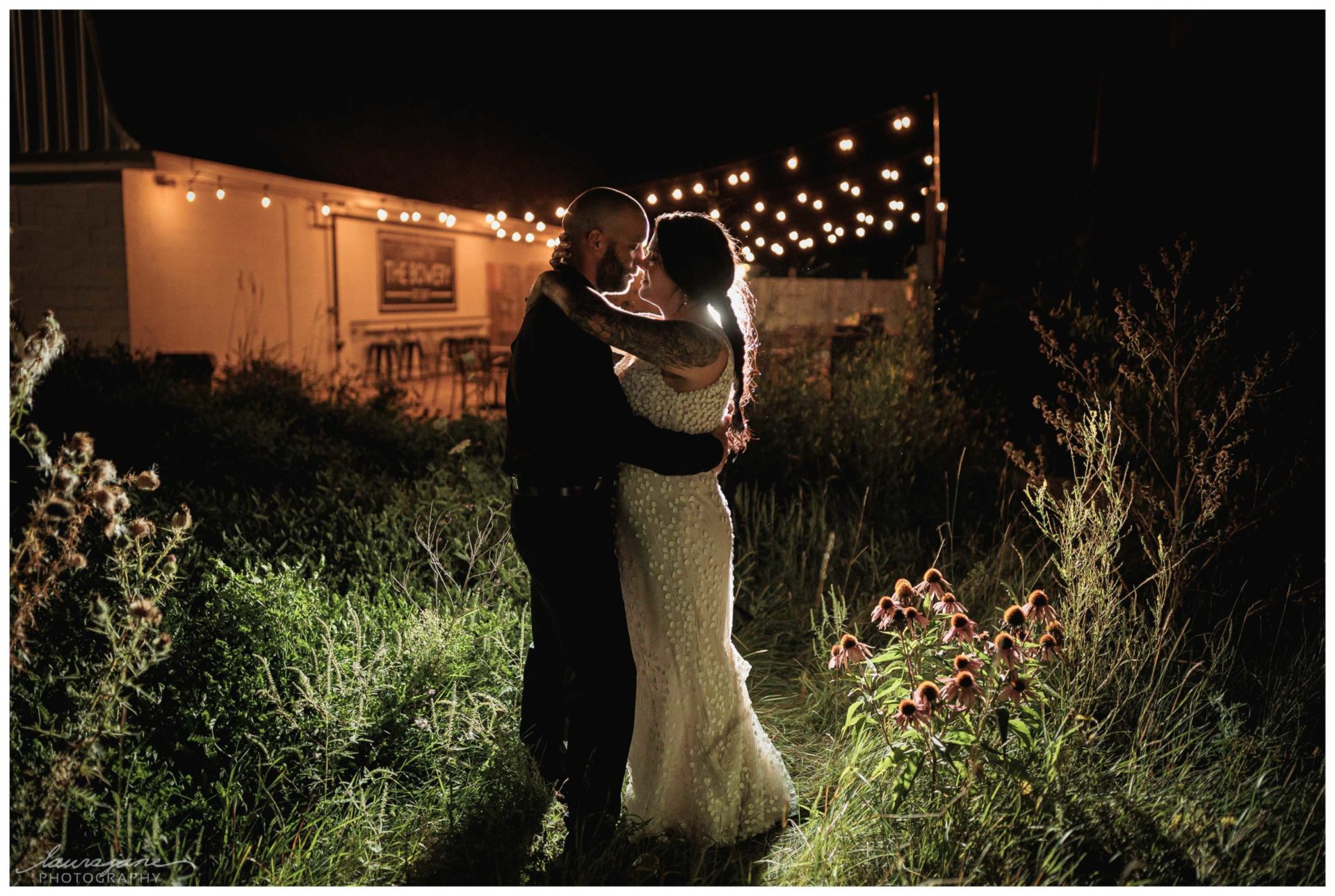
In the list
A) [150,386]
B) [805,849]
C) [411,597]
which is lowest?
[805,849]

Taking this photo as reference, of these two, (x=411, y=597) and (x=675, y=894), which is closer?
(x=675, y=894)

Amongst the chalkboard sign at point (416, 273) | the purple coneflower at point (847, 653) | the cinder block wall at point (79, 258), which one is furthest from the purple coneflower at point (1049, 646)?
the chalkboard sign at point (416, 273)

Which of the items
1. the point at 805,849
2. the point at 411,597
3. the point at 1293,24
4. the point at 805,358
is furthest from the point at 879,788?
the point at 1293,24

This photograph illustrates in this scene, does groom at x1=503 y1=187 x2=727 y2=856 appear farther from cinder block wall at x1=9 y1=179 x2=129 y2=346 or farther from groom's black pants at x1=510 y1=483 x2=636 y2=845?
cinder block wall at x1=9 y1=179 x2=129 y2=346

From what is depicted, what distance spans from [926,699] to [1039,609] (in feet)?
1.42

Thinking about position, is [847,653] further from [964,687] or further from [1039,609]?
[1039,609]

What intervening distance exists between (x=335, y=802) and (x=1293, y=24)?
7.60 metres

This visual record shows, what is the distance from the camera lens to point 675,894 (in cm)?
225

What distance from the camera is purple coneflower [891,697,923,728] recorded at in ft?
7.25

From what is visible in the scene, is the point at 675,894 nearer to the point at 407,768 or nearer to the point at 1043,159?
the point at 407,768

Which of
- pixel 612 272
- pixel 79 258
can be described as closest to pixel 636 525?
pixel 612 272

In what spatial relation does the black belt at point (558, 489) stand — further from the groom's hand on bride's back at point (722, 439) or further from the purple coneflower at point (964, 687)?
the purple coneflower at point (964, 687)

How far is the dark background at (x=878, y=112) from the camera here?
6.73m

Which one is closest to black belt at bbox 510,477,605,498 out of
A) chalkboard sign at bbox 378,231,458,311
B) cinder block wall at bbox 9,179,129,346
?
cinder block wall at bbox 9,179,129,346
